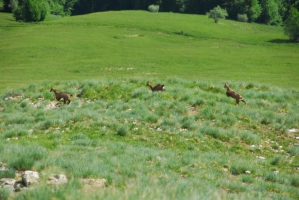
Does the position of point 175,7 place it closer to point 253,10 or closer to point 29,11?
point 253,10

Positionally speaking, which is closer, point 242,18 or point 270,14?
point 242,18

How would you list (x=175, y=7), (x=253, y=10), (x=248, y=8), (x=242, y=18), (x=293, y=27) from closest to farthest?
(x=293, y=27), (x=242, y=18), (x=253, y=10), (x=248, y=8), (x=175, y=7)

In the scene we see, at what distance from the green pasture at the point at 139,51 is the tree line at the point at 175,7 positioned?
292 inches

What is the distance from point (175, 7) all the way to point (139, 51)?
90.8m

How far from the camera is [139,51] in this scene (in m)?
60.1

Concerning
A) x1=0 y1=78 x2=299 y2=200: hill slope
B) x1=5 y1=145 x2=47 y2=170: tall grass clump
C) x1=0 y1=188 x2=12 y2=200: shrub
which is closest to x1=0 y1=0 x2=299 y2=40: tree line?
x1=0 y1=78 x2=299 y2=200: hill slope

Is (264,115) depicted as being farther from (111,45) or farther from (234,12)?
(234,12)

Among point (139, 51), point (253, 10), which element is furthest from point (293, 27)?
point (253, 10)

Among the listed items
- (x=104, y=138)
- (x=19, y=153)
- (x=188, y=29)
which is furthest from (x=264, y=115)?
(x=188, y=29)

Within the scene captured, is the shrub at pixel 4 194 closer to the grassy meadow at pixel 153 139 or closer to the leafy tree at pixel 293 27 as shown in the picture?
the grassy meadow at pixel 153 139

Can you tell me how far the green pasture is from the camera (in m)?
40.9

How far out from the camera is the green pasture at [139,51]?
40.9 meters

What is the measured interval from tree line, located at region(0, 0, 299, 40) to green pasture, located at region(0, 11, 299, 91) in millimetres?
7417

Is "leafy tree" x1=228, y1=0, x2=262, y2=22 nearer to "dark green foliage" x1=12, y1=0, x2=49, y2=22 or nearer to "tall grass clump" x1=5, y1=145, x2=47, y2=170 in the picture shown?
"dark green foliage" x1=12, y1=0, x2=49, y2=22
